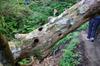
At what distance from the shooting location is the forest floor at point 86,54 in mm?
5476

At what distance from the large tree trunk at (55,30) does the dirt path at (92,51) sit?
2204mm

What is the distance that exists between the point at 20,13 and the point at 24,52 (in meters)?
5.92

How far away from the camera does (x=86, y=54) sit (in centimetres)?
580

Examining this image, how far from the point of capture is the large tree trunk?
330cm

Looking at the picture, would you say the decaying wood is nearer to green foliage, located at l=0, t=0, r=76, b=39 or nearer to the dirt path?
the dirt path

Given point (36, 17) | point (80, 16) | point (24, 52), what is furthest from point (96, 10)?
point (36, 17)

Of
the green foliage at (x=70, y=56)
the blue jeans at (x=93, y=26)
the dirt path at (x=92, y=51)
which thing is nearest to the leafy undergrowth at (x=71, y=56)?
the green foliage at (x=70, y=56)

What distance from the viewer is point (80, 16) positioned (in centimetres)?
332

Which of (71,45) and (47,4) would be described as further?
(47,4)

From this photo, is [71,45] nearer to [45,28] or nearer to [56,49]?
[56,49]

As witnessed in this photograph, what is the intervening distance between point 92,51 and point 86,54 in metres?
0.15

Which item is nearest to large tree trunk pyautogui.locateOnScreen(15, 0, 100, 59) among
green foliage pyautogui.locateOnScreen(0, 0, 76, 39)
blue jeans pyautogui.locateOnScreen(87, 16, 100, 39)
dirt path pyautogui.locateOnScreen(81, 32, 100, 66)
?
dirt path pyautogui.locateOnScreen(81, 32, 100, 66)

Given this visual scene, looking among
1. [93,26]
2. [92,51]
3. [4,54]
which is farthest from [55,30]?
[93,26]

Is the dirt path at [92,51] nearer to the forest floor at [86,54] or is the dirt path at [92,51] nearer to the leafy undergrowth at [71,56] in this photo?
the forest floor at [86,54]
